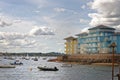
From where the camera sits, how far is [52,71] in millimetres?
118188

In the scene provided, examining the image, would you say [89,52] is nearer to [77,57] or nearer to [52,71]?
[77,57]

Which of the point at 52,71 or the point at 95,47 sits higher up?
the point at 95,47

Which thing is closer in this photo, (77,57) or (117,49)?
(117,49)

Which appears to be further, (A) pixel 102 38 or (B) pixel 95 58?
(A) pixel 102 38

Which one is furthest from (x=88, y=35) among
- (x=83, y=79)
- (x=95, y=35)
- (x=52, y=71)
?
(x=83, y=79)

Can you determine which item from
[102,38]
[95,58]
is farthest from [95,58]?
[102,38]

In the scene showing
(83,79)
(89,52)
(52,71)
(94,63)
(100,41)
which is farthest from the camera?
(89,52)

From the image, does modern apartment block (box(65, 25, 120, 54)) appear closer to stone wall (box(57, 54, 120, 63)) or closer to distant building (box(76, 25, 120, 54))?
distant building (box(76, 25, 120, 54))

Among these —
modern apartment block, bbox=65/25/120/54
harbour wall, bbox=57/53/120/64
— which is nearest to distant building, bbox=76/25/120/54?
modern apartment block, bbox=65/25/120/54

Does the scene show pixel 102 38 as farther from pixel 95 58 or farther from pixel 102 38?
pixel 95 58

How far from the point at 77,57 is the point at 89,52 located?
313 inches

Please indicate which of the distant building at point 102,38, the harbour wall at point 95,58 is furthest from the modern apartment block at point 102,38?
the harbour wall at point 95,58

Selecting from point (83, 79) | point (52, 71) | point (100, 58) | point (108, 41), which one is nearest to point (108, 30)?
point (108, 41)

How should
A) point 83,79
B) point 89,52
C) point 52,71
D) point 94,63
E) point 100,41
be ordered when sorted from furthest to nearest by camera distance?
point 89,52, point 100,41, point 94,63, point 52,71, point 83,79
